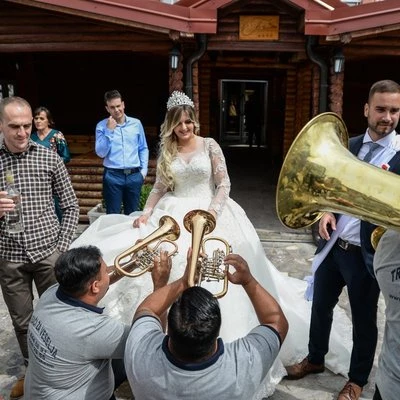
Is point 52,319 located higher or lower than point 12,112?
lower

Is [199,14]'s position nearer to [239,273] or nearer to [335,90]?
[335,90]

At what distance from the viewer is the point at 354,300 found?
261cm

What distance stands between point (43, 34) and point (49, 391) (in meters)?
5.38

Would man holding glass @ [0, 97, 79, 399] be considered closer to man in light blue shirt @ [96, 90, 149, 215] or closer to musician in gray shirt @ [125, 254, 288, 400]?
musician in gray shirt @ [125, 254, 288, 400]

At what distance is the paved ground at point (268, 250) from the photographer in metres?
2.87

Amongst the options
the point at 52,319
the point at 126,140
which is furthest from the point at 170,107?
the point at 52,319

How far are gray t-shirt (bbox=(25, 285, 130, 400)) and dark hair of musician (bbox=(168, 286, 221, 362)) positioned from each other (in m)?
0.54

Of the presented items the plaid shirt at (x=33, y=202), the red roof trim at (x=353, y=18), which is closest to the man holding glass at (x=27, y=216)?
the plaid shirt at (x=33, y=202)

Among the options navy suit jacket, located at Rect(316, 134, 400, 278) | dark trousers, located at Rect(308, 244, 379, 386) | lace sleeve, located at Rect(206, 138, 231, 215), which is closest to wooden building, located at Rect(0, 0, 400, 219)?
lace sleeve, located at Rect(206, 138, 231, 215)

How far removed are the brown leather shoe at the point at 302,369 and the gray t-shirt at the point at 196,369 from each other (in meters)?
1.48

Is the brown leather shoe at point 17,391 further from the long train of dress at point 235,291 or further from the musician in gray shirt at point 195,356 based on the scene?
the musician in gray shirt at point 195,356

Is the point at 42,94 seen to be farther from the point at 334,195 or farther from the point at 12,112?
the point at 334,195

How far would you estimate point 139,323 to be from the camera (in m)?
1.67

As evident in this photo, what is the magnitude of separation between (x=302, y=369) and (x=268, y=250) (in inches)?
102
